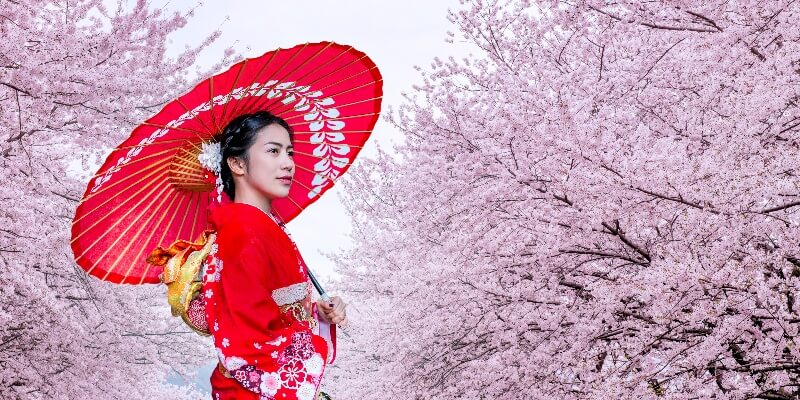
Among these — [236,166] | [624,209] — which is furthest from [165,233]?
[624,209]

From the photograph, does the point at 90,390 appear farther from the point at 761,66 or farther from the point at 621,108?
the point at 761,66

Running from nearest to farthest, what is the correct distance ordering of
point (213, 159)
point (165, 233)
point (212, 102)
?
point (212, 102) → point (213, 159) → point (165, 233)

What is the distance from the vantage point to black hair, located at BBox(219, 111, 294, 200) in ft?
7.82

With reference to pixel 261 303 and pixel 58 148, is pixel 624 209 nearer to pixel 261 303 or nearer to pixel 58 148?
pixel 261 303

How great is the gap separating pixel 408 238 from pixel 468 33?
382 centimetres

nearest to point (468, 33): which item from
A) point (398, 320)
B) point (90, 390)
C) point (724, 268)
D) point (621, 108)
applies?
point (621, 108)

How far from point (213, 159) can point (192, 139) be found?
123 millimetres

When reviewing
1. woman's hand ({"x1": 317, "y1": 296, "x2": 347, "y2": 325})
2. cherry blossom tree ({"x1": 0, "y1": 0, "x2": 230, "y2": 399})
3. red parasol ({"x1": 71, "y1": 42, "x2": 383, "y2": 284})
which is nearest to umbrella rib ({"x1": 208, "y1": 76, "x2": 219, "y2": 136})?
red parasol ({"x1": 71, "y1": 42, "x2": 383, "y2": 284})

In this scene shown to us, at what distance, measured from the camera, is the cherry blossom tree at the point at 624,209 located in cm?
350

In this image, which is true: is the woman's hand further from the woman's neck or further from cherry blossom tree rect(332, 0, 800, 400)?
cherry blossom tree rect(332, 0, 800, 400)

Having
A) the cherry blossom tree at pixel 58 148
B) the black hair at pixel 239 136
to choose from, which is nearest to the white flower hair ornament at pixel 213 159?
the black hair at pixel 239 136

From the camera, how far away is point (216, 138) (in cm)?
248

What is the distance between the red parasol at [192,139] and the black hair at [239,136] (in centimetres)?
3

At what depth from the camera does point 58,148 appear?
9281 mm
